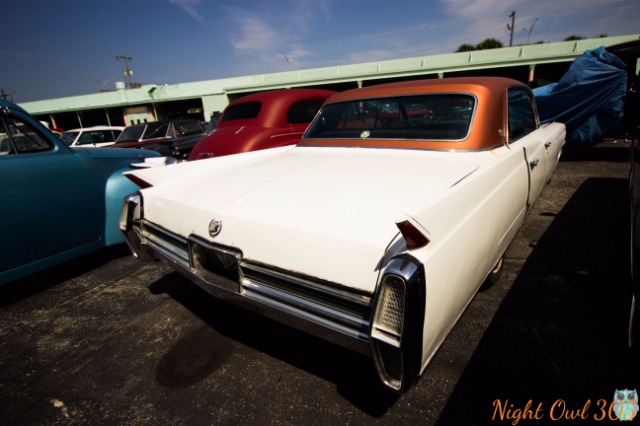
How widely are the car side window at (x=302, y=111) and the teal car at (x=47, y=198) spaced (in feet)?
8.85

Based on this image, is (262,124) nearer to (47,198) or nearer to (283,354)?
(47,198)

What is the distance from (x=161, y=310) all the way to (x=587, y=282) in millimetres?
3289

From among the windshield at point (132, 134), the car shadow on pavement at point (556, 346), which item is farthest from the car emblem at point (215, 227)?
the windshield at point (132, 134)

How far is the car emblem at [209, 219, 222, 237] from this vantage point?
1654 mm

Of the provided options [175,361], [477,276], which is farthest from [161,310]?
[477,276]

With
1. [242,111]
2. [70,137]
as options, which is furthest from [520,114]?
[70,137]

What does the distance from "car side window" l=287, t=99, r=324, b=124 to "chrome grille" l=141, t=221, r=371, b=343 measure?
357 centimetres

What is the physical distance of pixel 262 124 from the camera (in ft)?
16.0

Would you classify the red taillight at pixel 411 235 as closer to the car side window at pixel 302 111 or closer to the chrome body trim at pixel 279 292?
the chrome body trim at pixel 279 292

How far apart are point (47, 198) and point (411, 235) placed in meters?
2.99

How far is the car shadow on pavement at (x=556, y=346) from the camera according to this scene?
5.07 feet

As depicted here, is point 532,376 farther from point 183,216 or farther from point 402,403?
point 183,216

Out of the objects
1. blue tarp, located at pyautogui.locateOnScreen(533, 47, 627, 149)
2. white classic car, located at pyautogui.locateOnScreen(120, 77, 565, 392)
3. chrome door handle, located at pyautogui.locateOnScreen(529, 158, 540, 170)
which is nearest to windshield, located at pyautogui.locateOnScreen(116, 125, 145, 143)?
white classic car, located at pyautogui.locateOnScreen(120, 77, 565, 392)

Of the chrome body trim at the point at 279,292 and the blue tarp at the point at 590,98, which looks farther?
the blue tarp at the point at 590,98
